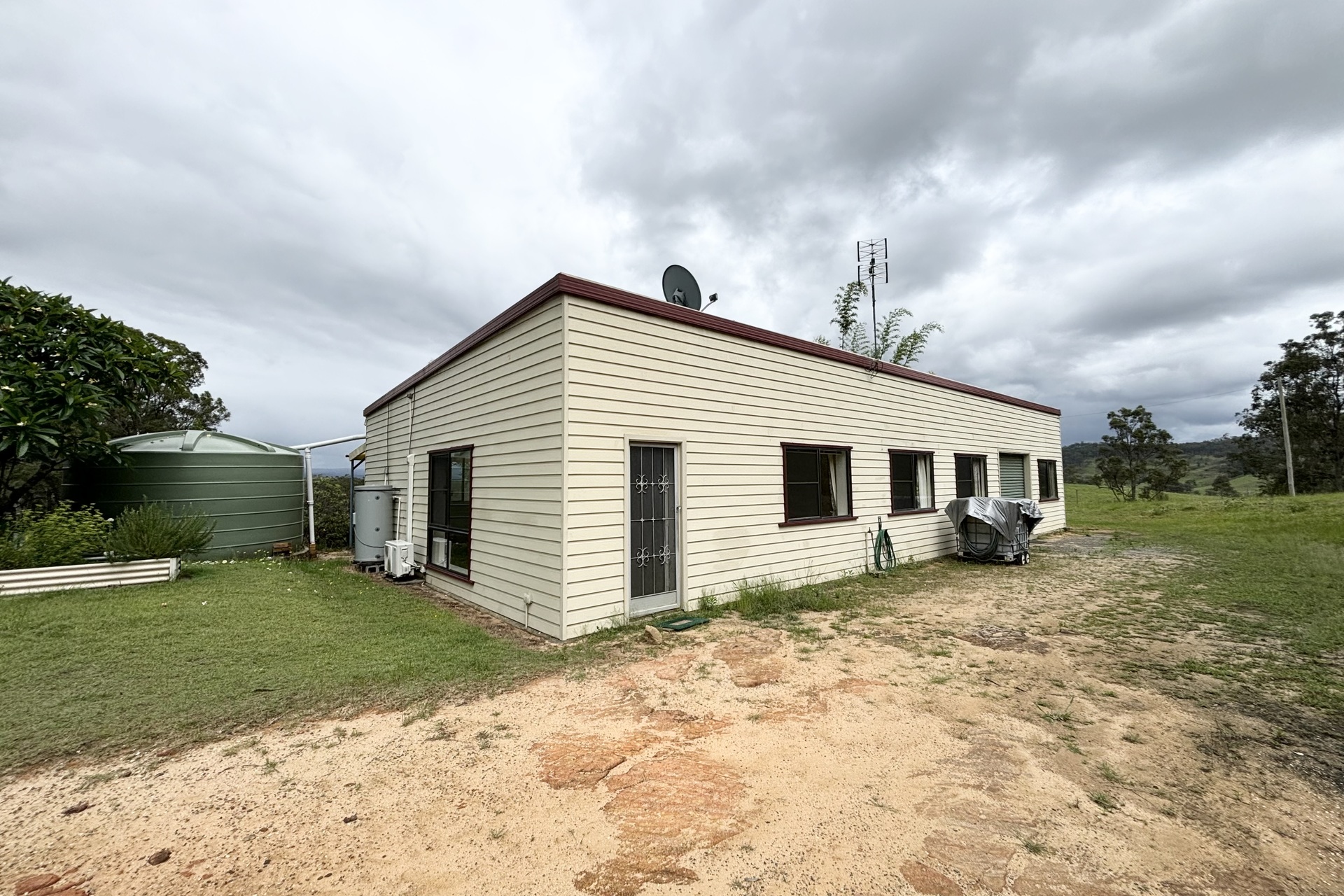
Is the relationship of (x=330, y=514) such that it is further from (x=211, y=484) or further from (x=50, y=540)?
(x=50, y=540)

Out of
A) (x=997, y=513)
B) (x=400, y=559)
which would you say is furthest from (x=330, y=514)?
(x=997, y=513)

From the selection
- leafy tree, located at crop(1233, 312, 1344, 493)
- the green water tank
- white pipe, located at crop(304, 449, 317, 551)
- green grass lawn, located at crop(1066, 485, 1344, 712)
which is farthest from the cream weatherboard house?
leafy tree, located at crop(1233, 312, 1344, 493)

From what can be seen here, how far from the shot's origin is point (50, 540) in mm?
6855

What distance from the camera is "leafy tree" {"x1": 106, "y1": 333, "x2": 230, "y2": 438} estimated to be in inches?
586

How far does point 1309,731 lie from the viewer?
3.22 m

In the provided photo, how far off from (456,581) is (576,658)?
3553 millimetres

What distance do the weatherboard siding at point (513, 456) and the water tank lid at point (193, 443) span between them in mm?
5520

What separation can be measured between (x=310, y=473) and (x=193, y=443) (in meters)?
2.09

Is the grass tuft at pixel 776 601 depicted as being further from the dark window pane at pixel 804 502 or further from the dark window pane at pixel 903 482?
the dark window pane at pixel 903 482

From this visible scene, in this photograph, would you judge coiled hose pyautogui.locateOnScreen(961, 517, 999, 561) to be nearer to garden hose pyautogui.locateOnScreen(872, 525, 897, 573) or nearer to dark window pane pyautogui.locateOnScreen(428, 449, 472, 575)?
garden hose pyautogui.locateOnScreen(872, 525, 897, 573)

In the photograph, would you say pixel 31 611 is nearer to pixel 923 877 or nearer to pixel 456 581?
pixel 456 581

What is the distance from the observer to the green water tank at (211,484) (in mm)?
9664

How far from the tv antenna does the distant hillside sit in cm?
3679

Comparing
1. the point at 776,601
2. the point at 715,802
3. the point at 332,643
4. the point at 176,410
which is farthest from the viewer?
the point at 176,410
